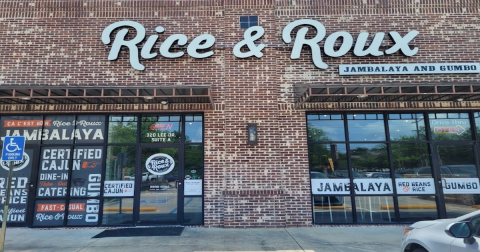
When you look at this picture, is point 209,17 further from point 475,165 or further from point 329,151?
point 475,165

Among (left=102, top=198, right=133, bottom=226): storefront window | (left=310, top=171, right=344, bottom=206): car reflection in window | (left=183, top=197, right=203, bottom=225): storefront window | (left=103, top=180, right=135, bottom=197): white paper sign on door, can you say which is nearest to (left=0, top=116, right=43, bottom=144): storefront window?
(left=103, top=180, right=135, bottom=197): white paper sign on door

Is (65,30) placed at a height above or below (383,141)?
above

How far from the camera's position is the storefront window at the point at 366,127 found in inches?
327

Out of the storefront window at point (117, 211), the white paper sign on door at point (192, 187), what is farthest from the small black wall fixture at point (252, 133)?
the storefront window at point (117, 211)

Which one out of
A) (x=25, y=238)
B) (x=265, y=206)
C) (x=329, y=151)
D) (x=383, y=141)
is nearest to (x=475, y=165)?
(x=383, y=141)

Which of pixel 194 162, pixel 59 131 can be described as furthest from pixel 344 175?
pixel 59 131

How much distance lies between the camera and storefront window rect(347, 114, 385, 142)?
830 cm

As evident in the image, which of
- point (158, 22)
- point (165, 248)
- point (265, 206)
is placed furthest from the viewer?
point (158, 22)

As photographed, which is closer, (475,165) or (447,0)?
(475,165)

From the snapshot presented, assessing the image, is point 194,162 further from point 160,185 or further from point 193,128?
point 160,185

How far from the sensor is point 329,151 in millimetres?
8234

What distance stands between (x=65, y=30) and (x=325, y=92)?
810 cm

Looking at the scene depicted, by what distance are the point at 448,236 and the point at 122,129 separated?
312 inches

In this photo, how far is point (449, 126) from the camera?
27.5 ft
